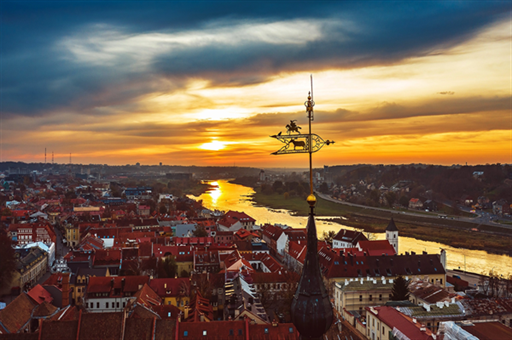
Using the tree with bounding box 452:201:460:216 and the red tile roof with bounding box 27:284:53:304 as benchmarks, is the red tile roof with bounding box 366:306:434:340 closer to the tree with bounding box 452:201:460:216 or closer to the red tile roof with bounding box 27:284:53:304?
the red tile roof with bounding box 27:284:53:304

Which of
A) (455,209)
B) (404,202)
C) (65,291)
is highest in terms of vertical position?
(65,291)

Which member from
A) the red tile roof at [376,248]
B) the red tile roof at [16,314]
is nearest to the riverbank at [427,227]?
the red tile roof at [376,248]

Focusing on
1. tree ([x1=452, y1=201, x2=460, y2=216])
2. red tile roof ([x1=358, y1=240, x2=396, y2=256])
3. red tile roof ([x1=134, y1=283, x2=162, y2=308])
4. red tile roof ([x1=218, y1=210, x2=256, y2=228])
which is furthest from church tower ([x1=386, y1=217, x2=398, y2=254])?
tree ([x1=452, y1=201, x2=460, y2=216])

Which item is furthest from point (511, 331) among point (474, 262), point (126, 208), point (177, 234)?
point (126, 208)

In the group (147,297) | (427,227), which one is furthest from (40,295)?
(427,227)

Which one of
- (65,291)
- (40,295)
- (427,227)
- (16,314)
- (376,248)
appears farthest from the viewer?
(427,227)

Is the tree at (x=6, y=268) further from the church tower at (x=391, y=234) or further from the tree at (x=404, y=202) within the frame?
the tree at (x=404, y=202)

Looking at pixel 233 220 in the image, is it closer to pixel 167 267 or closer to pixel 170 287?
pixel 167 267

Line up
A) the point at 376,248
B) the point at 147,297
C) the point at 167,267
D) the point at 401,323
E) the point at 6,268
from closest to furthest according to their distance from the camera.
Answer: the point at 401,323 < the point at 147,297 < the point at 6,268 < the point at 167,267 < the point at 376,248

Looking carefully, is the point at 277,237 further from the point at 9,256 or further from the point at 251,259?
the point at 9,256
